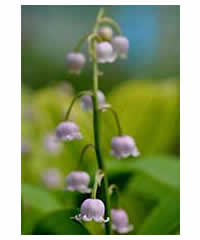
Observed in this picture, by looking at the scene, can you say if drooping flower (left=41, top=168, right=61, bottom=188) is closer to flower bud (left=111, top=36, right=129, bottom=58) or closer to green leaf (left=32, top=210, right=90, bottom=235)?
green leaf (left=32, top=210, right=90, bottom=235)

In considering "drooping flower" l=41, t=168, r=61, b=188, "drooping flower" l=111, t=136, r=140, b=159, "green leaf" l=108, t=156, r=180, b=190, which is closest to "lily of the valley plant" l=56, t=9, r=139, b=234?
"drooping flower" l=111, t=136, r=140, b=159

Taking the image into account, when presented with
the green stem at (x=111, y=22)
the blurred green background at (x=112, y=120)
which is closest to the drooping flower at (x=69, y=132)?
the blurred green background at (x=112, y=120)

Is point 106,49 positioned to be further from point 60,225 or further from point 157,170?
point 157,170

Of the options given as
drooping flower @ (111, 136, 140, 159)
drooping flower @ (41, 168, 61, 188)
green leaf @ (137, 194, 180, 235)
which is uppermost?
drooping flower @ (111, 136, 140, 159)

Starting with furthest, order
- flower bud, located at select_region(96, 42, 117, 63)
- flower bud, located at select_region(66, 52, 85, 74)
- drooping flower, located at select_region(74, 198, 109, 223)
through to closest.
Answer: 1. flower bud, located at select_region(66, 52, 85, 74)
2. flower bud, located at select_region(96, 42, 117, 63)
3. drooping flower, located at select_region(74, 198, 109, 223)
